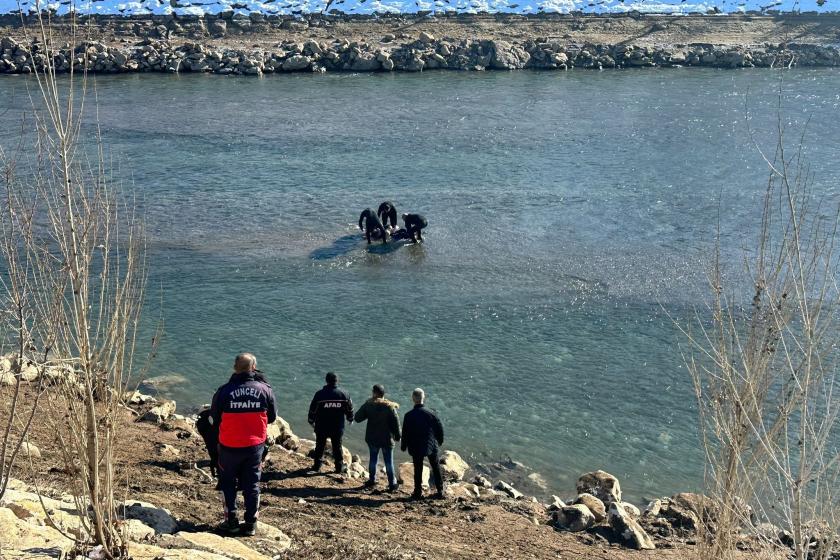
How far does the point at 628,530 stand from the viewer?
441 inches

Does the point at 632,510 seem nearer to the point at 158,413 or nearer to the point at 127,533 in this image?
the point at 158,413

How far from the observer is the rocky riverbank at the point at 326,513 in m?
8.34

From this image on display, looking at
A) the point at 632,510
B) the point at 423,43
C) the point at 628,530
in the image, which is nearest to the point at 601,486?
the point at 632,510

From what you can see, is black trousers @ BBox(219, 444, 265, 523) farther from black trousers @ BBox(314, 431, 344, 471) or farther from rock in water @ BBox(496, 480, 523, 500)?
rock in water @ BBox(496, 480, 523, 500)

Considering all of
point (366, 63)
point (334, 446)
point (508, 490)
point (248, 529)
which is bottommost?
point (508, 490)

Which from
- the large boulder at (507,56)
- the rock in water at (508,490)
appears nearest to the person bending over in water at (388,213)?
the rock in water at (508,490)

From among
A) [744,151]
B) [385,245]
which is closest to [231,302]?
[385,245]

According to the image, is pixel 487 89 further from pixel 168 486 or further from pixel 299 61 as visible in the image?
pixel 168 486

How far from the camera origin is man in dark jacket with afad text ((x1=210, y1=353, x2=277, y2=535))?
29.1 ft

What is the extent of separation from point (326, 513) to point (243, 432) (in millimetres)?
2274

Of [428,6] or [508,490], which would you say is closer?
[508,490]

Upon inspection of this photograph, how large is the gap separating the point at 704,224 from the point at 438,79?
85.7ft

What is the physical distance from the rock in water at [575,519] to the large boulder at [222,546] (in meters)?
4.34

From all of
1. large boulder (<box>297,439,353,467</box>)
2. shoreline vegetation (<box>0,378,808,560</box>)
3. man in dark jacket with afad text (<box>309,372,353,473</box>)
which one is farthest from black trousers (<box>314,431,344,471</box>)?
large boulder (<box>297,439,353,467</box>)
